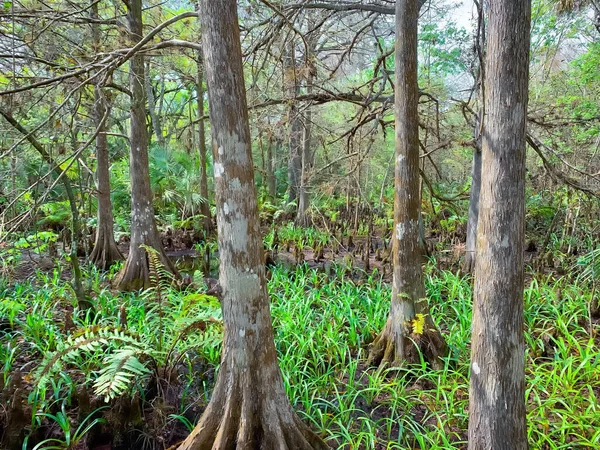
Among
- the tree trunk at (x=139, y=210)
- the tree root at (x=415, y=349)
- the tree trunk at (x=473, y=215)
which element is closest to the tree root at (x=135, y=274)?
the tree trunk at (x=139, y=210)

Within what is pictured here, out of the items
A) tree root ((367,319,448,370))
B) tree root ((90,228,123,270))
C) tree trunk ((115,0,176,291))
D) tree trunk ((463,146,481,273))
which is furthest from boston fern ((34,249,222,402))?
tree trunk ((463,146,481,273))

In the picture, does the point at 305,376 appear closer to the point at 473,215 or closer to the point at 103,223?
the point at 473,215

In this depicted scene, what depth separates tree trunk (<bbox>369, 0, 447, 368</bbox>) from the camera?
13.1 ft

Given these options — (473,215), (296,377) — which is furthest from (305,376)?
(473,215)

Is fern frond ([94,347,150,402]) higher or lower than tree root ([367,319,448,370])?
higher

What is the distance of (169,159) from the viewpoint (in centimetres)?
1308

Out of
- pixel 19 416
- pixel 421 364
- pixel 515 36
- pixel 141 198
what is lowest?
pixel 421 364

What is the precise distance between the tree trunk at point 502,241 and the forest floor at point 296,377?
90 centimetres

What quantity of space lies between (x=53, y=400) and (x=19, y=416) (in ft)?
1.98

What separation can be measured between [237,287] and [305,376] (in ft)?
6.83

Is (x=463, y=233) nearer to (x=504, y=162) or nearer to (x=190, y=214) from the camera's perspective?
(x=190, y=214)

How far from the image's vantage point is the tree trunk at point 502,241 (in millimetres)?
2045

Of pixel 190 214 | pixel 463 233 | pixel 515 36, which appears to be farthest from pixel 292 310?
pixel 190 214

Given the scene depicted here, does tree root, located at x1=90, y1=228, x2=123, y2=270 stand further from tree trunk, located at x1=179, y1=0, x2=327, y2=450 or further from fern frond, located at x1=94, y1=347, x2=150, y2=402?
tree trunk, located at x1=179, y1=0, x2=327, y2=450
